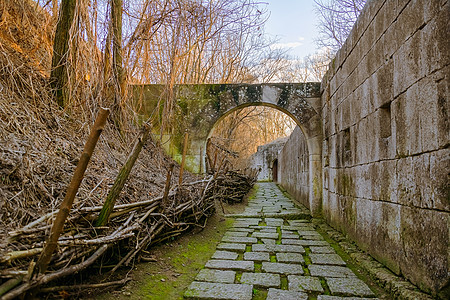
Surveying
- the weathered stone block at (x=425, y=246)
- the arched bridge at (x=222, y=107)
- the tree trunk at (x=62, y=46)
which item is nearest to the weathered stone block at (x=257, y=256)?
the weathered stone block at (x=425, y=246)

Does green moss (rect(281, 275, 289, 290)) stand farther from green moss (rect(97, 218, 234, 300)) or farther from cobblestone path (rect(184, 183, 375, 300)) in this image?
green moss (rect(97, 218, 234, 300))

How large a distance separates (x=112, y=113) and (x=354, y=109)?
337 cm

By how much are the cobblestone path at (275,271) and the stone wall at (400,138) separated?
425 mm

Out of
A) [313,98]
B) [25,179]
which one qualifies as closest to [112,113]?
[25,179]

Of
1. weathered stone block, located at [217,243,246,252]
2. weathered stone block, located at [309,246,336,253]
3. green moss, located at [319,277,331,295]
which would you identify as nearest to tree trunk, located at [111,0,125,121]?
weathered stone block, located at [217,243,246,252]

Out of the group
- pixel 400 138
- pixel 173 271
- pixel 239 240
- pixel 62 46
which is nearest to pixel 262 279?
pixel 173 271

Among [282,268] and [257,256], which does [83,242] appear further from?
[257,256]

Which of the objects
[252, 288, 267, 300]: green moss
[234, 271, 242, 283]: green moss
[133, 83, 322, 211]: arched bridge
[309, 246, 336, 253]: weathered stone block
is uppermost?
[133, 83, 322, 211]: arched bridge

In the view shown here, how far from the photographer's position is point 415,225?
220cm

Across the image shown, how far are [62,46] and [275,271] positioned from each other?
145 inches

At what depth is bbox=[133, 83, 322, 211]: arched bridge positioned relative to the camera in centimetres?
592

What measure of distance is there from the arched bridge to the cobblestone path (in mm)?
2184

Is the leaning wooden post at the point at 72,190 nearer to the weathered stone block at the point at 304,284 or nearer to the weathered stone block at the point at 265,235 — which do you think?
the weathered stone block at the point at 304,284

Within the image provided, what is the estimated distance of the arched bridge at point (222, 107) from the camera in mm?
5918
